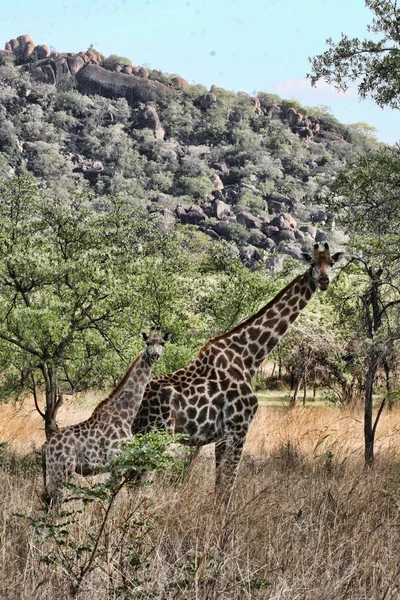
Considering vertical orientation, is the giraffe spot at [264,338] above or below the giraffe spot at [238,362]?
above

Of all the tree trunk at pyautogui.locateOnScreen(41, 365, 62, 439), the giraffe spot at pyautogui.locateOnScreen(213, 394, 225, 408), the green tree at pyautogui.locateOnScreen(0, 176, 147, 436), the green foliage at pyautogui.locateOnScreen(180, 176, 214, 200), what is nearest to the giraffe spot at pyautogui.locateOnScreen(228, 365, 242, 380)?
the giraffe spot at pyautogui.locateOnScreen(213, 394, 225, 408)

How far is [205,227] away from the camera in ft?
326

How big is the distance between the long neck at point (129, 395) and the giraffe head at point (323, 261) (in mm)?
2033

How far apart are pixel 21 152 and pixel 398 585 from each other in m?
115

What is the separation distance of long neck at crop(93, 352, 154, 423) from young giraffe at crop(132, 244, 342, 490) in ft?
0.92

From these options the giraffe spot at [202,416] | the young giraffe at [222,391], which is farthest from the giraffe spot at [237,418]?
the giraffe spot at [202,416]

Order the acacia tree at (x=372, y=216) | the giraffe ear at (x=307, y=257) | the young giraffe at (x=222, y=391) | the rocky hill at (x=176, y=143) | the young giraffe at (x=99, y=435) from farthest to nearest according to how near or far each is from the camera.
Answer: the rocky hill at (x=176, y=143)
the acacia tree at (x=372, y=216)
the giraffe ear at (x=307, y=257)
the young giraffe at (x=222, y=391)
the young giraffe at (x=99, y=435)

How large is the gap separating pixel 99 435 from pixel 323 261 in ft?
9.36

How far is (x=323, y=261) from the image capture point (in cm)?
713

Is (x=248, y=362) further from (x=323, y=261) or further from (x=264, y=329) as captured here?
(x=323, y=261)

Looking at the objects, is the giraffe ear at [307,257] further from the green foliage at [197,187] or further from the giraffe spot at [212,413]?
the green foliage at [197,187]

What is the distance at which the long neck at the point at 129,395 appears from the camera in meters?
6.73

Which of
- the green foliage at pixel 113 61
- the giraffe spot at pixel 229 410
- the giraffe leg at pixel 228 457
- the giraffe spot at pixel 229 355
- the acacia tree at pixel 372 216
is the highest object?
the green foliage at pixel 113 61

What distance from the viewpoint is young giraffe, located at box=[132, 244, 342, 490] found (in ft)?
22.9
